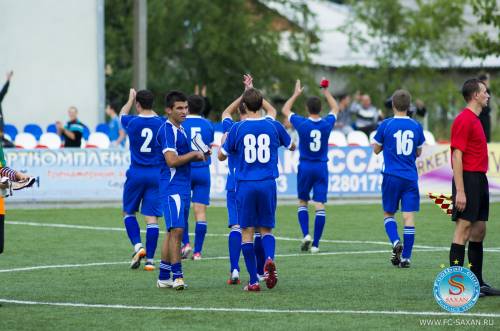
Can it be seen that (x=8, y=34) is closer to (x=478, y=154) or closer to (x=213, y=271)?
(x=213, y=271)

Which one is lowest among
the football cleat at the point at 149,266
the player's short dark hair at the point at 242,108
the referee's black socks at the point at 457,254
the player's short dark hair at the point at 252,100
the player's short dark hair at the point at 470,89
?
the football cleat at the point at 149,266

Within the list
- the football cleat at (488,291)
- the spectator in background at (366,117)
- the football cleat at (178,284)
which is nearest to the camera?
the football cleat at (488,291)

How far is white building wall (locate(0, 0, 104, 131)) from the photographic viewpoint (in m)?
32.8

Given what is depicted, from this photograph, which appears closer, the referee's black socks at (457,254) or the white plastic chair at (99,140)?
the referee's black socks at (457,254)

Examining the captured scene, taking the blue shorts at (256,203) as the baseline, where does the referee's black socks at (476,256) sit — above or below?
below

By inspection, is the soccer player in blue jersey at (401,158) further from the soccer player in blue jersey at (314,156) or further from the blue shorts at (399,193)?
the soccer player in blue jersey at (314,156)

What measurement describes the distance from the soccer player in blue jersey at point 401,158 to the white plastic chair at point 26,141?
1277cm

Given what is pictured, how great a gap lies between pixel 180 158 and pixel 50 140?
14900mm

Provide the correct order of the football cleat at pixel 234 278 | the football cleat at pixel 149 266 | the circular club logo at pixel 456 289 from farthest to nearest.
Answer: the football cleat at pixel 149 266 < the football cleat at pixel 234 278 < the circular club logo at pixel 456 289

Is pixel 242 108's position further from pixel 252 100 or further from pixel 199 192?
pixel 199 192

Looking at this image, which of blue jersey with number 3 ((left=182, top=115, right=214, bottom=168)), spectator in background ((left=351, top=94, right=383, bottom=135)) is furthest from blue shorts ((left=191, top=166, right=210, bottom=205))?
spectator in background ((left=351, top=94, right=383, bottom=135))

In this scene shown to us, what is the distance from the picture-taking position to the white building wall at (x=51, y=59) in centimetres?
3278

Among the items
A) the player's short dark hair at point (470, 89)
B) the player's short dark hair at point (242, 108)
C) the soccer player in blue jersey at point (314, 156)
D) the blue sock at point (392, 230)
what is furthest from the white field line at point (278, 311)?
the soccer player in blue jersey at point (314, 156)

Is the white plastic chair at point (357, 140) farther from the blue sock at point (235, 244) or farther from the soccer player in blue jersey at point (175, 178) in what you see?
the soccer player in blue jersey at point (175, 178)
